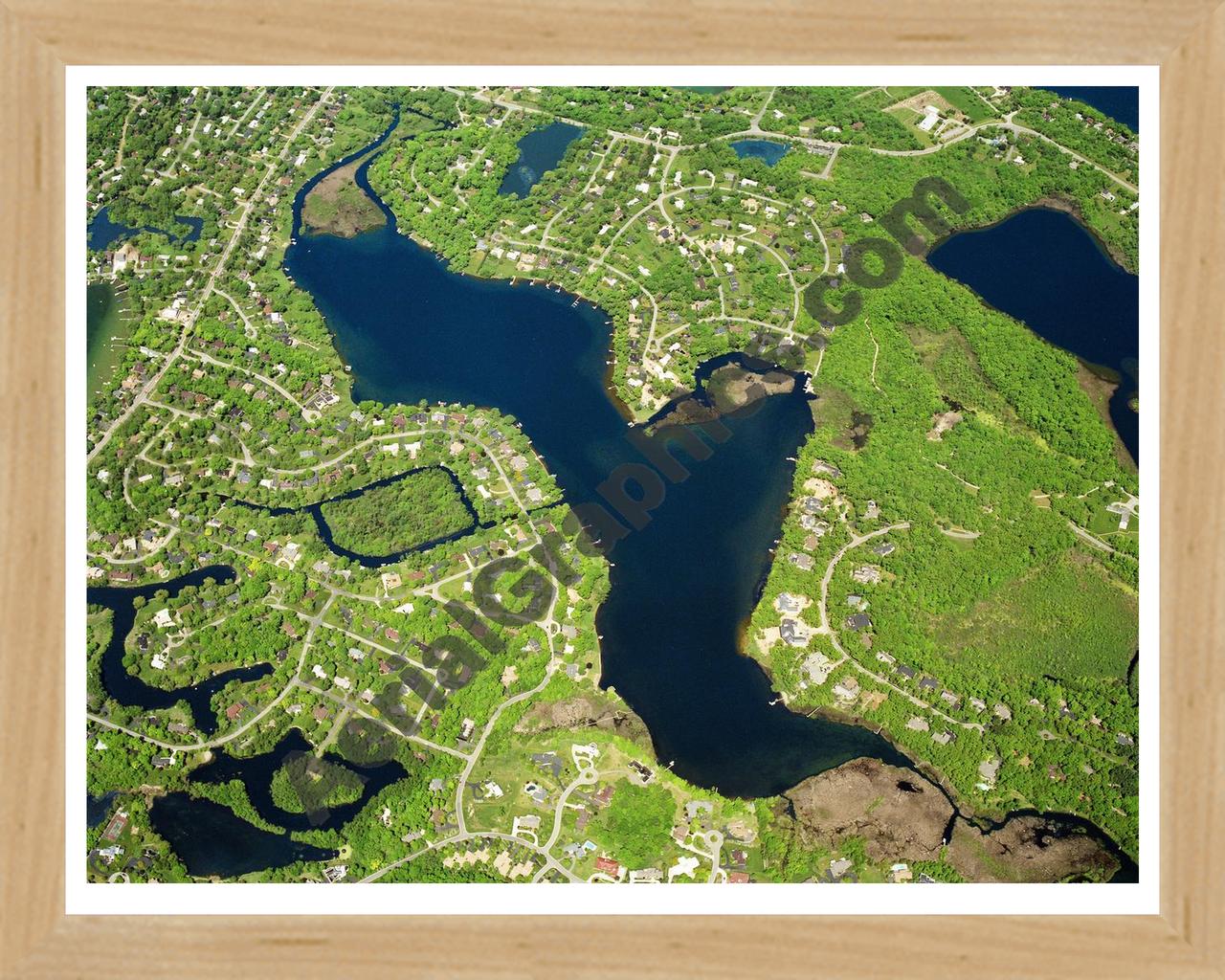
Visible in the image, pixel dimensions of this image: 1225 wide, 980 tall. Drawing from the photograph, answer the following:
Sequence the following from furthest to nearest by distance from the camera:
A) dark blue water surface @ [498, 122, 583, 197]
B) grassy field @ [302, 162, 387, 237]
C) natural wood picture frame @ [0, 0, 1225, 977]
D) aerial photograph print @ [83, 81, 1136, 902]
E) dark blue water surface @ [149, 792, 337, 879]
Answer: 1. dark blue water surface @ [498, 122, 583, 197]
2. grassy field @ [302, 162, 387, 237]
3. aerial photograph print @ [83, 81, 1136, 902]
4. dark blue water surface @ [149, 792, 337, 879]
5. natural wood picture frame @ [0, 0, 1225, 977]

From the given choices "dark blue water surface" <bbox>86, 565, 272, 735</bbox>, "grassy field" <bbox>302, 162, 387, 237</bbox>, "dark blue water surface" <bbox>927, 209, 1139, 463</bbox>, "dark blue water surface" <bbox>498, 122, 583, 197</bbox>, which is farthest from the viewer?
"dark blue water surface" <bbox>498, 122, 583, 197</bbox>

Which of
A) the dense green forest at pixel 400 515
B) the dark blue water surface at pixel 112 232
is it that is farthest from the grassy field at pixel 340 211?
the dense green forest at pixel 400 515

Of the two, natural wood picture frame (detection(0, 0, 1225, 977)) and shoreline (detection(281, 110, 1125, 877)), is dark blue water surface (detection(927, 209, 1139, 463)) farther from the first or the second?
natural wood picture frame (detection(0, 0, 1225, 977))

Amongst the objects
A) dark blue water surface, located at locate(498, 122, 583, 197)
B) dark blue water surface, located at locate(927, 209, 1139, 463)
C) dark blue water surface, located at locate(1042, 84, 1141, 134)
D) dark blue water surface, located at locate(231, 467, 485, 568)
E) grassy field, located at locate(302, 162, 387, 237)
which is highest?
dark blue water surface, located at locate(1042, 84, 1141, 134)


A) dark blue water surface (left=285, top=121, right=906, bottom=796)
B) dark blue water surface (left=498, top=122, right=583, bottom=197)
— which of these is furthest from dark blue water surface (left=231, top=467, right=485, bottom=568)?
dark blue water surface (left=498, top=122, right=583, bottom=197)

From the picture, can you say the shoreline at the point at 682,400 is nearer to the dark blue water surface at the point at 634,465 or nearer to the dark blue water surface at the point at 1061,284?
the dark blue water surface at the point at 634,465

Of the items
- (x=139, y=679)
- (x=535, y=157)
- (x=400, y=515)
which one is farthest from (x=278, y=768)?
(x=535, y=157)
